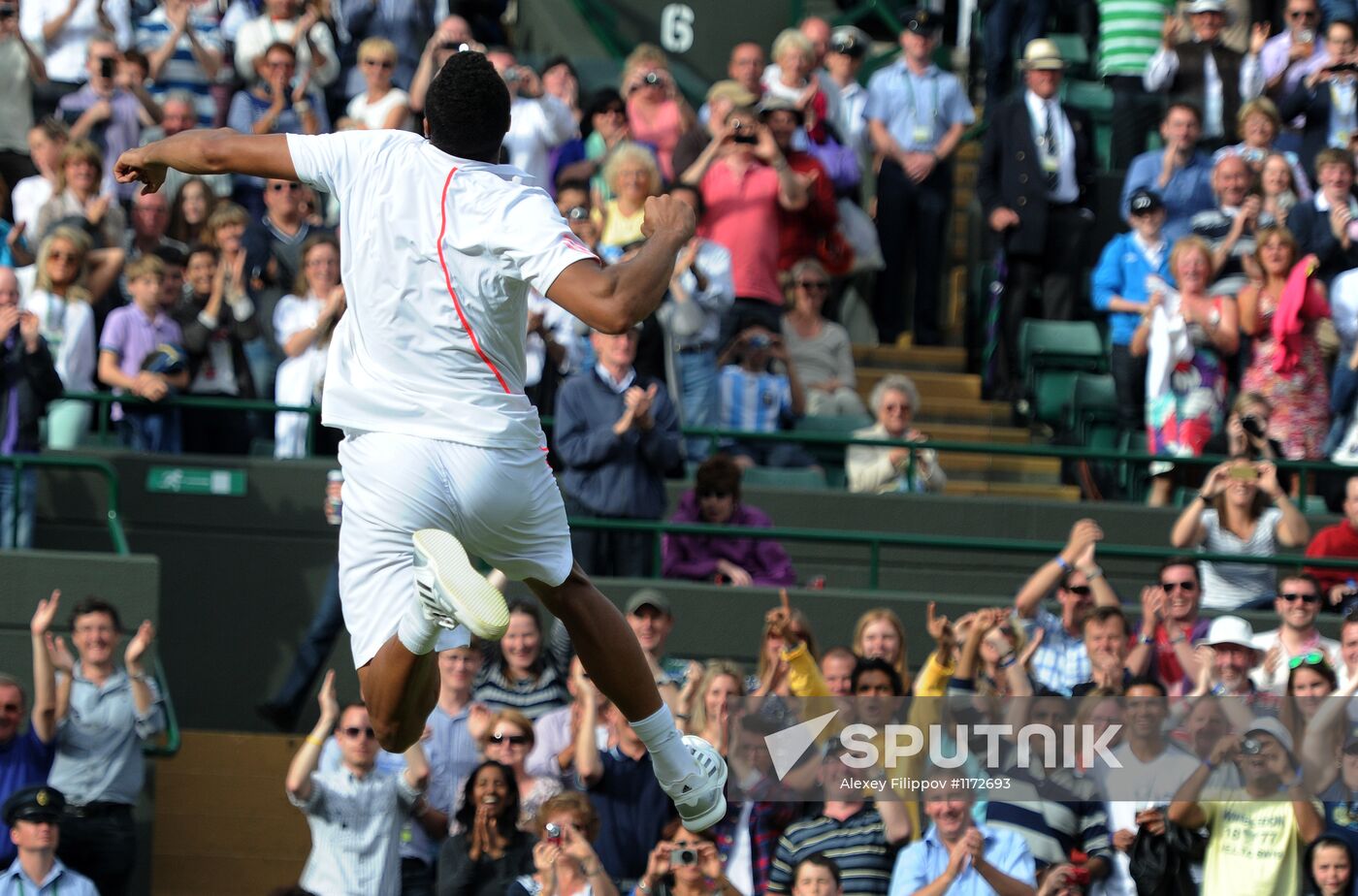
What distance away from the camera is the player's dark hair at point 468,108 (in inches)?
247

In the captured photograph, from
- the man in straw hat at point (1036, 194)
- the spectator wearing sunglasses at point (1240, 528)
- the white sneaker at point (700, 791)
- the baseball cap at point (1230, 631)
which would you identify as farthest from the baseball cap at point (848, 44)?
the white sneaker at point (700, 791)

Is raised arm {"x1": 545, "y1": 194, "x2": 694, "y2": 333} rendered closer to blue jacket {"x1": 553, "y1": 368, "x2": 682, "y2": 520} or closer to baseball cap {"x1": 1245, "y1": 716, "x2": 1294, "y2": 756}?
baseball cap {"x1": 1245, "y1": 716, "x2": 1294, "y2": 756}

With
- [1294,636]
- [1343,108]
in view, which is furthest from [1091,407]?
[1294,636]

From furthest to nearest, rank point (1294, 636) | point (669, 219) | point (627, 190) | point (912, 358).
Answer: point (912, 358) → point (627, 190) → point (1294, 636) → point (669, 219)

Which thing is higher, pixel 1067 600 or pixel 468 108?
pixel 468 108

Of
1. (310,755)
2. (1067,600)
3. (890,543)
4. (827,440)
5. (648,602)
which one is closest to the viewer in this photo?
(310,755)

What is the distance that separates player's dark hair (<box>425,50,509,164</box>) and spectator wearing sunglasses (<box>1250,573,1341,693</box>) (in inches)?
208

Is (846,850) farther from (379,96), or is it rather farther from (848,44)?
(848,44)

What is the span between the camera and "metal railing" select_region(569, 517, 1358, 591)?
11180 mm

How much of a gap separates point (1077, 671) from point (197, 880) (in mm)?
4052

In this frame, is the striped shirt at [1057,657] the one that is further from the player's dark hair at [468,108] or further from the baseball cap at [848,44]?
the baseball cap at [848,44]

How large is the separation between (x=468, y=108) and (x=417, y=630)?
1.37m

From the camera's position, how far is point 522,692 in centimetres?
1038

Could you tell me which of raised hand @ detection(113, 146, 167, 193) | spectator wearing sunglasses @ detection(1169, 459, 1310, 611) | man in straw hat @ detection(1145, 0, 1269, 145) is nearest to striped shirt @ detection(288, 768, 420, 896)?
raised hand @ detection(113, 146, 167, 193)
